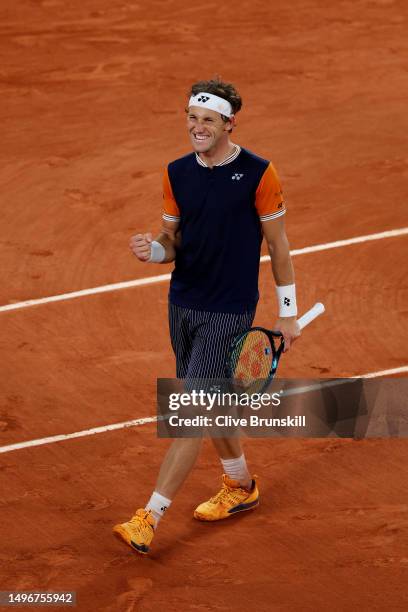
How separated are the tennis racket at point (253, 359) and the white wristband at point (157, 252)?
2.11 ft

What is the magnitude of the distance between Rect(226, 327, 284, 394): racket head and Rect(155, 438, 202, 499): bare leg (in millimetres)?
462

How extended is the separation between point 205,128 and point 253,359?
1.38m

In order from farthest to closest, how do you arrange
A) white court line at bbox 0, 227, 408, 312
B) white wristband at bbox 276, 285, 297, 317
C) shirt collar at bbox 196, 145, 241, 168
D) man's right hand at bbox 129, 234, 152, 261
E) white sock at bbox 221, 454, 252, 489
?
white court line at bbox 0, 227, 408, 312 < white sock at bbox 221, 454, 252, 489 < white wristband at bbox 276, 285, 297, 317 < shirt collar at bbox 196, 145, 241, 168 < man's right hand at bbox 129, 234, 152, 261

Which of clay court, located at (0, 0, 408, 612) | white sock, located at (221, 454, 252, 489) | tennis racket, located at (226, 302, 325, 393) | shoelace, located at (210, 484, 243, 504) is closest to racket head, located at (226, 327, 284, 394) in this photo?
tennis racket, located at (226, 302, 325, 393)

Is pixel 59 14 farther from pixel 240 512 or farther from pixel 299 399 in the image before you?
pixel 240 512

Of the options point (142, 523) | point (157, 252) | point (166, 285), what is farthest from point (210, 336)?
point (166, 285)

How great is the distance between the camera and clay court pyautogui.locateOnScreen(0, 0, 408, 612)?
7648mm

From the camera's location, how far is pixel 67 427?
912cm

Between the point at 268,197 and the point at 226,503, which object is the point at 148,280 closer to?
the point at 226,503

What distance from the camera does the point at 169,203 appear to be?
7402 mm

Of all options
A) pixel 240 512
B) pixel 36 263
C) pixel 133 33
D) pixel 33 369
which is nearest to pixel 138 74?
pixel 133 33

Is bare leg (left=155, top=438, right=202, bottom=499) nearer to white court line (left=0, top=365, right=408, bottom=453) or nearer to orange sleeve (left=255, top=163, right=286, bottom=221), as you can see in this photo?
orange sleeve (left=255, top=163, right=286, bottom=221)

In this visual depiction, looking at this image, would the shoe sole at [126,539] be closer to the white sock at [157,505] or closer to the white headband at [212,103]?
the white sock at [157,505]

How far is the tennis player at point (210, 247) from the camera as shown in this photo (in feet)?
23.7
